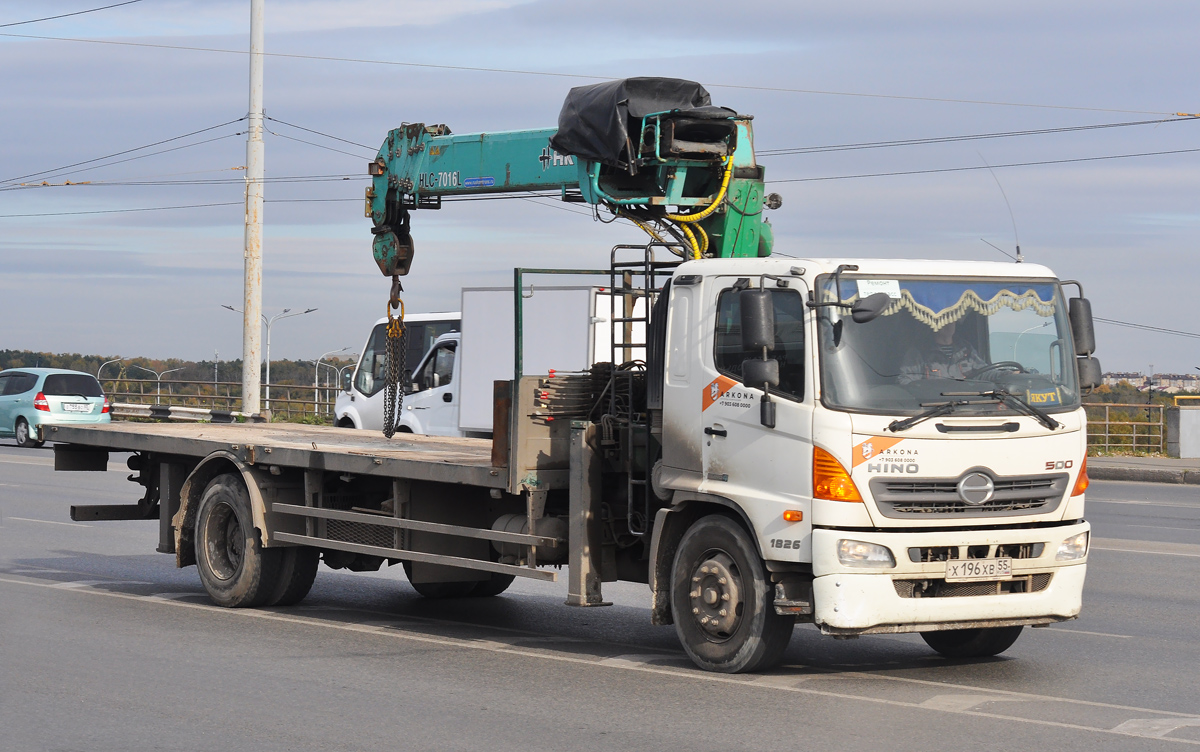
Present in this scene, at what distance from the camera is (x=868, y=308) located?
760 cm

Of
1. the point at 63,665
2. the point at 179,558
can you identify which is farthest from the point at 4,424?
the point at 63,665

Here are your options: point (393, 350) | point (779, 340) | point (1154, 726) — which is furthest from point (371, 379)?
point (1154, 726)

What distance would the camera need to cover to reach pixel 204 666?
8375mm

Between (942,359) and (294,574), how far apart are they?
5560mm

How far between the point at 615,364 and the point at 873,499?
229 centimetres

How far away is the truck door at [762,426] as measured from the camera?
297 inches

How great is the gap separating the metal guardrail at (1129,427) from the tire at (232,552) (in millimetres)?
22724

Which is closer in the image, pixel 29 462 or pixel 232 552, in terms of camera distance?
pixel 232 552

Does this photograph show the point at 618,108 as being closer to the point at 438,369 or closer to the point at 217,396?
the point at 438,369

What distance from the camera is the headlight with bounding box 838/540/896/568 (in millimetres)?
7391

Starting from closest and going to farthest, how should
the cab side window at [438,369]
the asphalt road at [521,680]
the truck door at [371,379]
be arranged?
1. the asphalt road at [521,680]
2. the cab side window at [438,369]
3. the truck door at [371,379]

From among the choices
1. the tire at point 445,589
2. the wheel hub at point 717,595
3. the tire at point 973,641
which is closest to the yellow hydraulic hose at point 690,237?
the wheel hub at point 717,595

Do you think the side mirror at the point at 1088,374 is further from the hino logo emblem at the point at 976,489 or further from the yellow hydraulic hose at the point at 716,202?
the yellow hydraulic hose at the point at 716,202

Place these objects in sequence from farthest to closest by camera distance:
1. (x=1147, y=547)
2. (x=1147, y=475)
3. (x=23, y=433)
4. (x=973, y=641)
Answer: (x=23, y=433) → (x=1147, y=475) → (x=1147, y=547) → (x=973, y=641)
